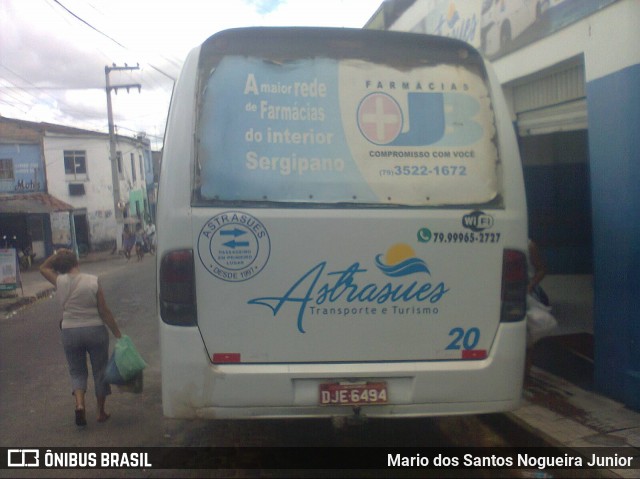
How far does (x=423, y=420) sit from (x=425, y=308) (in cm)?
197

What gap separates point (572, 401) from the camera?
5.50 meters

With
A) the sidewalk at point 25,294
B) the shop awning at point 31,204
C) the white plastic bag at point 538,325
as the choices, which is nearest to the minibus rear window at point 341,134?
the white plastic bag at point 538,325

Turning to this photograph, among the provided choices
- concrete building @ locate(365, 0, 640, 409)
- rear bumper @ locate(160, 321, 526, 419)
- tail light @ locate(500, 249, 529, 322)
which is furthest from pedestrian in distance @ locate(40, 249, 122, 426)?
concrete building @ locate(365, 0, 640, 409)

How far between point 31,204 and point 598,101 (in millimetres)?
31064

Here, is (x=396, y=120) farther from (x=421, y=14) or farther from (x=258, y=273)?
(x=421, y=14)

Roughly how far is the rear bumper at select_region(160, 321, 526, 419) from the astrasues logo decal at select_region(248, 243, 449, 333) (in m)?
0.31

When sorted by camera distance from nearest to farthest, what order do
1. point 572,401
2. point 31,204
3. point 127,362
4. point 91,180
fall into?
point 127,362 → point 572,401 → point 31,204 → point 91,180

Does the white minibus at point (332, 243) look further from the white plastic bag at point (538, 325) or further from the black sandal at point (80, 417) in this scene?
the black sandal at point (80, 417)

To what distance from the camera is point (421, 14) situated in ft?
32.3

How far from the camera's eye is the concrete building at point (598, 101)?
5.05m

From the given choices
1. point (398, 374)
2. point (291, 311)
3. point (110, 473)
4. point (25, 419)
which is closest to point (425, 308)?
point (398, 374)

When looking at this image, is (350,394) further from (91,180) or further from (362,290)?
(91,180)

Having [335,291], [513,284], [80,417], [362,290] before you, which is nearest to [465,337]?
[513,284]

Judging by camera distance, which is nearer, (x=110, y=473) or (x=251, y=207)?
(x=251, y=207)
